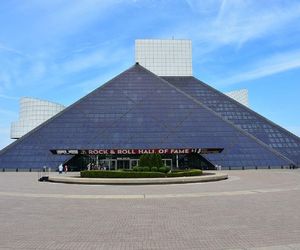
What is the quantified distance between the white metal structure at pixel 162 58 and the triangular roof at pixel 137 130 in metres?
23.6

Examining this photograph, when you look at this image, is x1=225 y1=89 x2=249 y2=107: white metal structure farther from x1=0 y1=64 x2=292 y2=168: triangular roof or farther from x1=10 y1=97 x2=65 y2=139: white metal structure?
x1=10 y1=97 x2=65 y2=139: white metal structure

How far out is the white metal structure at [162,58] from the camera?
278ft

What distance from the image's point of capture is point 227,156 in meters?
50.2

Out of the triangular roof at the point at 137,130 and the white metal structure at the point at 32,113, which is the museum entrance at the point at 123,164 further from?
the white metal structure at the point at 32,113

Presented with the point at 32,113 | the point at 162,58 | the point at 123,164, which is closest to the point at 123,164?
the point at 123,164

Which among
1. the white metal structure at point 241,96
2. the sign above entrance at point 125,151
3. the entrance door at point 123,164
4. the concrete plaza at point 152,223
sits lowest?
the concrete plaza at point 152,223

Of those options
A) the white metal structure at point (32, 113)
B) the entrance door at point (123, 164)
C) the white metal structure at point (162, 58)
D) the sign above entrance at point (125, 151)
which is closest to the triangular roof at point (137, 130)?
the sign above entrance at point (125, 151)

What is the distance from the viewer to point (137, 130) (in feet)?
175

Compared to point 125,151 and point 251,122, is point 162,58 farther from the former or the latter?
point 125,151

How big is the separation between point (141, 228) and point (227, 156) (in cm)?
4097

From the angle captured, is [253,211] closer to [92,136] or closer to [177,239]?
[177,239]

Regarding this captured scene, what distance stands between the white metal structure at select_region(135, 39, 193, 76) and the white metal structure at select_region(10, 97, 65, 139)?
21.7 metres

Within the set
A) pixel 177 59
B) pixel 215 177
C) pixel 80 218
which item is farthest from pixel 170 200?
pixel 177 59

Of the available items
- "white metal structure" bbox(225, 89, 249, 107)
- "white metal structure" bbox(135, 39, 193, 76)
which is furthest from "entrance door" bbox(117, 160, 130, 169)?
"white metal structure" bbox(225, 89, 249, 107)
